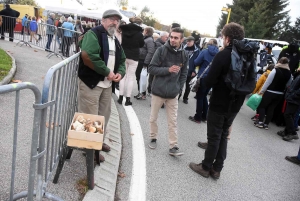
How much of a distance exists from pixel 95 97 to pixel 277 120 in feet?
21.7

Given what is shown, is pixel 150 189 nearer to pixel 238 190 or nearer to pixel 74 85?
pixel 238 190

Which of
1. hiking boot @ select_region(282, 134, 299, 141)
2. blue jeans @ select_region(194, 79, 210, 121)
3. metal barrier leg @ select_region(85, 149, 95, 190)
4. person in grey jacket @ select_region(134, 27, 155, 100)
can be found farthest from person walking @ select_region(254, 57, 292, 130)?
metal barrier leg @ select_region(85, 149, 95, 190)

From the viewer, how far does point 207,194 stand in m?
3.59

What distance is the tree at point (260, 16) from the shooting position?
108 feet

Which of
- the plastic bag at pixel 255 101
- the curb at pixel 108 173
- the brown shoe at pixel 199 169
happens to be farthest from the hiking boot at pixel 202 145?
the plastic bag at pixel 255 101

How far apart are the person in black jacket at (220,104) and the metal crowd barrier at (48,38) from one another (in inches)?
331

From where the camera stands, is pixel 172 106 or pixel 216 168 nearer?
pixel 216 168

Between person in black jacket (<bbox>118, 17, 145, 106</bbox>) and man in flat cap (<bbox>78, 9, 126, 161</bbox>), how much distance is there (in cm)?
296

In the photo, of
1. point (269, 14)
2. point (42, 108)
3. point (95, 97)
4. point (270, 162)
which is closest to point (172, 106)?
point (95, 97)

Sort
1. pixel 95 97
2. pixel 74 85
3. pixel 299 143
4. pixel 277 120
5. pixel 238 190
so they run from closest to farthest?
1. pixel 74 85
2. pixel 95 97
3. pixel 238 190
4. pixel 299 143
5. pixel 277 120

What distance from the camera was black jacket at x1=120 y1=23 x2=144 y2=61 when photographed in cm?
671

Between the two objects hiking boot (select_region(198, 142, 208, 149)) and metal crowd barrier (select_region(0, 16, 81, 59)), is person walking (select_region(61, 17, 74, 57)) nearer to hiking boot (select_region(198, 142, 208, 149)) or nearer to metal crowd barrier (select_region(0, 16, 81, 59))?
metal crowd barrier (select_region(0, 16, 81, 59))

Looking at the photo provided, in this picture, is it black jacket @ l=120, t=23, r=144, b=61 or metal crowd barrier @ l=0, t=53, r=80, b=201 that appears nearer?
metal crowd barrier @ l=0, t=53, r=80, b=201

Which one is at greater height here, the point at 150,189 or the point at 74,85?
the point at 74,85
